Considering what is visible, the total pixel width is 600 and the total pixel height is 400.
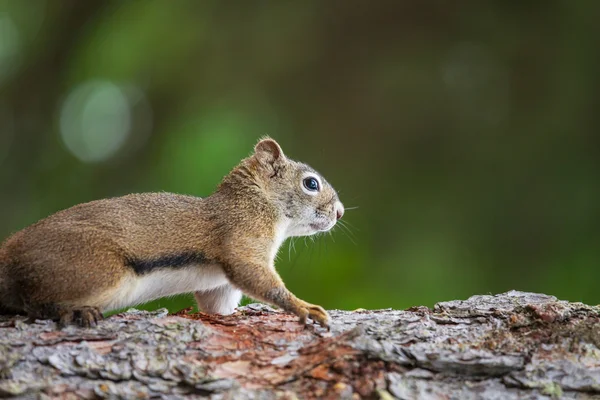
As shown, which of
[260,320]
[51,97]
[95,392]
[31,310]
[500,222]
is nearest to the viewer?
[95,392]

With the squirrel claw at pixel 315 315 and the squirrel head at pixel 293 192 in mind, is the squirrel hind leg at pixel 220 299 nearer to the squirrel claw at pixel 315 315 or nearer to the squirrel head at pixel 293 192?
the squirrel head at pixel 293 192

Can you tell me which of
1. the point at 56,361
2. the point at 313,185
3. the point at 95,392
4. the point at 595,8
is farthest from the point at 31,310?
the point at 595,8

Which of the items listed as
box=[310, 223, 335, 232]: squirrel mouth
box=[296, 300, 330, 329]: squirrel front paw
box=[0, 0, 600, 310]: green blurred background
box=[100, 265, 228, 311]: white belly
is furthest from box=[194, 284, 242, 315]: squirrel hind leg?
box=[0, 0, 600, 310]: green blurred background

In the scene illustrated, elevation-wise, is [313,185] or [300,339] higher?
[313,185]

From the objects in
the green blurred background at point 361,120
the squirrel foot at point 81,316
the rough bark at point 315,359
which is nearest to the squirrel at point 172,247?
the squirrel foot at point 81,316

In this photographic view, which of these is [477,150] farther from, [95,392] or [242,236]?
[95,392]

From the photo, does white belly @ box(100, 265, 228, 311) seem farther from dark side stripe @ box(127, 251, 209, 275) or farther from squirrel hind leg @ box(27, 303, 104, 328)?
squirrel hind leg @ box(27, 303, 104, 328)
